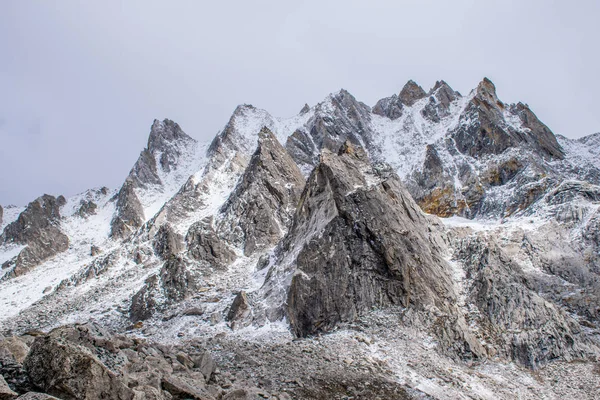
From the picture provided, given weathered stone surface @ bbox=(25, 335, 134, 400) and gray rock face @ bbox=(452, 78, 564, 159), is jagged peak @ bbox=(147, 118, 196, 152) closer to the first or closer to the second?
gray rock face @ bbox=(452, 78, 564, 159)

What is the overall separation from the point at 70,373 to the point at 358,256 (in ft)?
78.4

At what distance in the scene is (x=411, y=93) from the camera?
109 m

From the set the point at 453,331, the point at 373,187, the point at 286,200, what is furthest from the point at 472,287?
the point at 286,200

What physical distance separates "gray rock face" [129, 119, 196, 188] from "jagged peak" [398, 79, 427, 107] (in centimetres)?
6125

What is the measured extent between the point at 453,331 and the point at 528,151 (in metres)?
52.5

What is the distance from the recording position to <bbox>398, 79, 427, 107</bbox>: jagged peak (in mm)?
107131

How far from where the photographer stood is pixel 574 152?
7888cm

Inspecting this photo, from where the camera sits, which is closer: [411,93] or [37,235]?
[37,235]

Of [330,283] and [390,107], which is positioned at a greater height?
[390,107]

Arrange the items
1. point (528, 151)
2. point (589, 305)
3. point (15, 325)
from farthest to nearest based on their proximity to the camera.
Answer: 1. point (528, 151)
2. point (15, 325)
3. point (589, 305)

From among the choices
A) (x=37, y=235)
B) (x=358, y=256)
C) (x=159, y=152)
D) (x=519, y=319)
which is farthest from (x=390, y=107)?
(x=37, y=235)

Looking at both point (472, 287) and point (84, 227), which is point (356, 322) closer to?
point (472, 287)

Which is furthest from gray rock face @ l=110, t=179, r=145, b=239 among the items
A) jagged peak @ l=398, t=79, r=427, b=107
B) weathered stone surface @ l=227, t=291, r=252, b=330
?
jagged peak @ l=398, t=79, r=427, b=107

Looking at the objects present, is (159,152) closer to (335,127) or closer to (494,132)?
(335,127)
